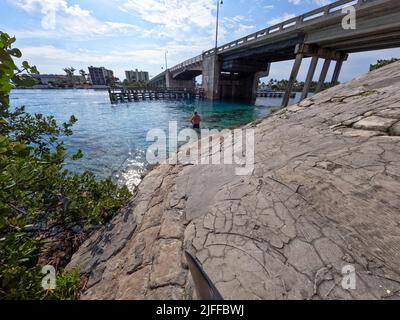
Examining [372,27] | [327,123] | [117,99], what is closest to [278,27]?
[372,27]

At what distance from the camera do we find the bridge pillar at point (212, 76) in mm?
34312

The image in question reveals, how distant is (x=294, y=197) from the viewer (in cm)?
280

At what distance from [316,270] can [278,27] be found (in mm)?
22373

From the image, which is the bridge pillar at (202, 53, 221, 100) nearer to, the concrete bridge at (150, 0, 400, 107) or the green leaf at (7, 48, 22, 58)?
the concrete bridge at (150, 0, 400, 107)

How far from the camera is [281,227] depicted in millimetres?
2434

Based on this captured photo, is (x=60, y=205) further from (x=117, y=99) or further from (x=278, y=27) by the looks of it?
(x=117, y=99)

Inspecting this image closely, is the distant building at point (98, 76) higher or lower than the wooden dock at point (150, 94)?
higher
